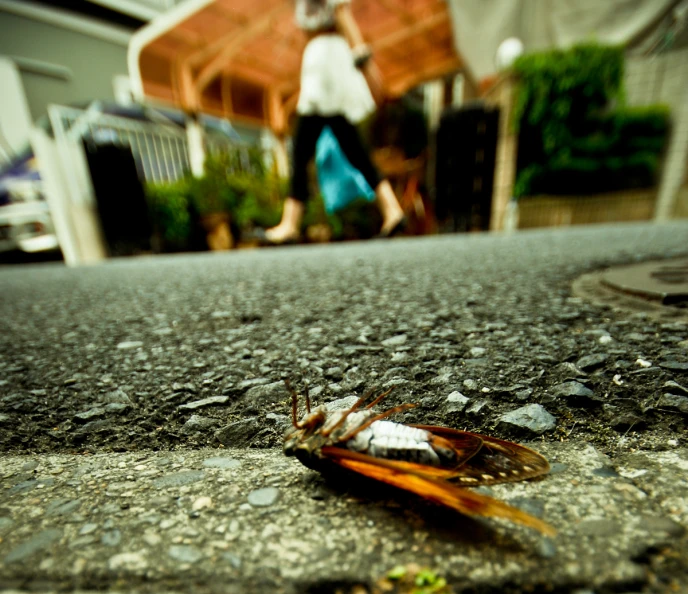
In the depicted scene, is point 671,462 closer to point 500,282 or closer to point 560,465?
point 560,465

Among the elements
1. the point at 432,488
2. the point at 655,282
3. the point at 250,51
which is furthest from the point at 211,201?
the point at 432,488

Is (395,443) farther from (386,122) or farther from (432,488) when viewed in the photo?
(386,122)

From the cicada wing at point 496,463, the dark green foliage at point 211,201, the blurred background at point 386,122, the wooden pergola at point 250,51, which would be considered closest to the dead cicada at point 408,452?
the cicada wing at point 496,463

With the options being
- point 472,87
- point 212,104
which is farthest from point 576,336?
point 472,87

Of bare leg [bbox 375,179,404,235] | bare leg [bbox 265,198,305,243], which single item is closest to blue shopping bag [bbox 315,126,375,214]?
bare leg [bbox 375,179,404,235]

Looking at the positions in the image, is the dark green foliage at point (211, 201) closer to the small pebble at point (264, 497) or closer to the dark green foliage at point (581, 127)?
the dark green foliage at point (581, 127)
